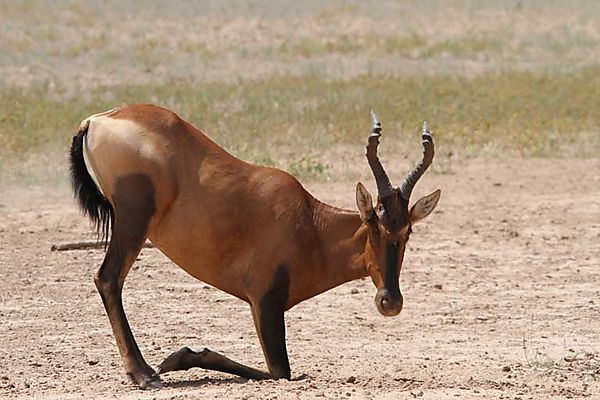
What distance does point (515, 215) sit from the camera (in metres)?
16.0

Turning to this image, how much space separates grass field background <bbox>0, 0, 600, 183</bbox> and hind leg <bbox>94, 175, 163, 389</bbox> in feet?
28.4

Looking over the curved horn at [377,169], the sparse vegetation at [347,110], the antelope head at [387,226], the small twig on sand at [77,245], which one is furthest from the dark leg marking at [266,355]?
the sparse vegetation at [347,110]

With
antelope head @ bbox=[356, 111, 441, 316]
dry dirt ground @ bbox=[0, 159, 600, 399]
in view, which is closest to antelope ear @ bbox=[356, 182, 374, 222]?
antelope head @ bbox=[356, 111, 441, 316]

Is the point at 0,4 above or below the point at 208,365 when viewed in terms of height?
below

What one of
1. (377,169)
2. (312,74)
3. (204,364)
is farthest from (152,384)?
(312,74)

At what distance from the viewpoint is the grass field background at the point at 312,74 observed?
20812 millimetres

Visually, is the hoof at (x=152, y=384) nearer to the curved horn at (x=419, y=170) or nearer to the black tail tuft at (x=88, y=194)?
the black tail tuft at (x=88, y=194)

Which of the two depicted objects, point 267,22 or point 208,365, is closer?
point 208,365

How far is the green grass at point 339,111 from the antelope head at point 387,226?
9020 millimetres

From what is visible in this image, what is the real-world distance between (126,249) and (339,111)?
1544 cm

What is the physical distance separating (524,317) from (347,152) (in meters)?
8.74

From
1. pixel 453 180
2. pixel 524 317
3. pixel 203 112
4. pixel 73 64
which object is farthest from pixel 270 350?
pixel 73 64

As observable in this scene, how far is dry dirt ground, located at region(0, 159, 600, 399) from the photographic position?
886 cm

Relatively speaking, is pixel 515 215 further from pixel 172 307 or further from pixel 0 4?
pixel 0 4
